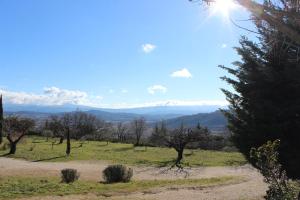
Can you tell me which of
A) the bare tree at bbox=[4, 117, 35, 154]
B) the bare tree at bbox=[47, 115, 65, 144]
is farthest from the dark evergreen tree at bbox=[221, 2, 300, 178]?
the bare tree at bbox=[47, 115, 65, 144]

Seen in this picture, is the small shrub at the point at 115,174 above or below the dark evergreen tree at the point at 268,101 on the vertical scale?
below

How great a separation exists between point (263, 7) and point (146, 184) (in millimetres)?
20525

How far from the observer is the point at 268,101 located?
14422 mm

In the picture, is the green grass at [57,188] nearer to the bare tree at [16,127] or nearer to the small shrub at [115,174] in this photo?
the small shrub at [115,174]

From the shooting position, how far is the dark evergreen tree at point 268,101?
14055 millimetres

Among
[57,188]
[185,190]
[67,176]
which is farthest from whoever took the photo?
[67,176]

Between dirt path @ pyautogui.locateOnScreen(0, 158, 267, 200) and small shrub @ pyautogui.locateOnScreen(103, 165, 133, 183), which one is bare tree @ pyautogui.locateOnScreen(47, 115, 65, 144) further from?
small shrub @ pyautogui.locateOnScreen(103, 165, 133, 183)

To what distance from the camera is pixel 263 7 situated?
500 cm

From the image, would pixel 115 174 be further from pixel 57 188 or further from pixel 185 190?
pixel 185 190

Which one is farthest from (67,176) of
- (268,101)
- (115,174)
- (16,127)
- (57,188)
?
(16,127)

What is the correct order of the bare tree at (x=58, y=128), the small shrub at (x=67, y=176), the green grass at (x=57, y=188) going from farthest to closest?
the bare tree at (x=58, y=128)
the small shrub at (x=67, y=176)
the green grass at (x=57, y=188)

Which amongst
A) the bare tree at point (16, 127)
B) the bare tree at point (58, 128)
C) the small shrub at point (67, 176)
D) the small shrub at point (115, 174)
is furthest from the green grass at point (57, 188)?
the bare tree at point (58, 128)

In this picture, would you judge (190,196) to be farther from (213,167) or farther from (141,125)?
(141,125)

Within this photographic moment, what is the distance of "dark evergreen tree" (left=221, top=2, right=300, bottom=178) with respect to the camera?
14.1 meters
